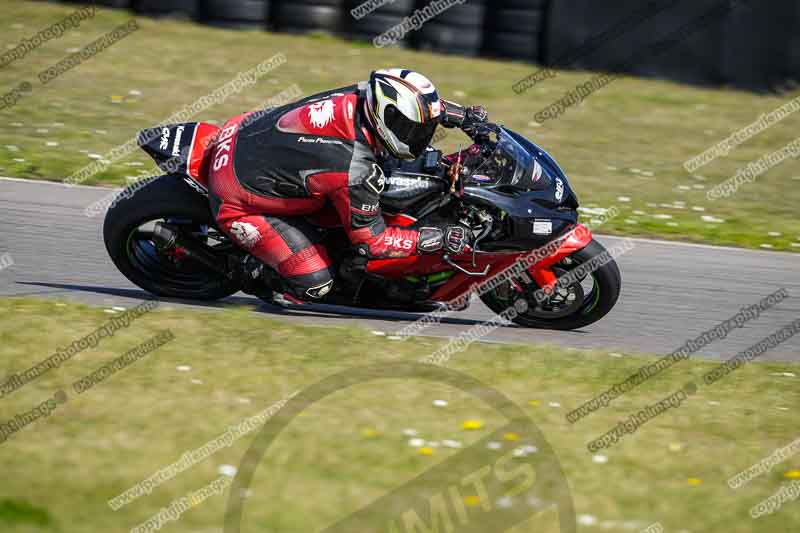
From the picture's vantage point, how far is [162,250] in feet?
22.6

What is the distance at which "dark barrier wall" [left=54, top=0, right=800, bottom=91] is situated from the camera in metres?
13.4

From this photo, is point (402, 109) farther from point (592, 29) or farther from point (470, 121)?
point (592, 29)

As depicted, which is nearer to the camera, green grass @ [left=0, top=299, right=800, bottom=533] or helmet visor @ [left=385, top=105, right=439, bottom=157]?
green grass @ [left=0, top=299, right=800, bottom=533]

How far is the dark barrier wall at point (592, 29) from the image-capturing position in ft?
44.0

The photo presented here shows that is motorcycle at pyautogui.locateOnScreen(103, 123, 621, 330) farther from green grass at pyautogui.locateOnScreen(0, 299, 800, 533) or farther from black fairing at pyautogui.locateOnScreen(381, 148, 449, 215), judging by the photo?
green grass at pyautogui.locateOnScreen(0, 299, 800, 533)

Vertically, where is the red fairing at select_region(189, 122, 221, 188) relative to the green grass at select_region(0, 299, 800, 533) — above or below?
above

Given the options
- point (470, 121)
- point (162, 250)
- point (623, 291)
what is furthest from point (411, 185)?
point (623, 291)

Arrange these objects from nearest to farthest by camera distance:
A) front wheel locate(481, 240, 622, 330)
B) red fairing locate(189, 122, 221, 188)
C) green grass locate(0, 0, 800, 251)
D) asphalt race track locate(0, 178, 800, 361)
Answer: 1. red fairing locate(189, 122, 221, 188)
2. front wheel locate(481, 240, 622, 330)
3. asphalt race track locate(0, 178, 800, 361)
4. green grass locate(0, 0, 800, 251)

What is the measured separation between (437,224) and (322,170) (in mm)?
860

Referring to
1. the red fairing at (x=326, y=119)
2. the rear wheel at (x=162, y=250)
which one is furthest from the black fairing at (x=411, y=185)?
the rear wheel at (x=162, y=250)

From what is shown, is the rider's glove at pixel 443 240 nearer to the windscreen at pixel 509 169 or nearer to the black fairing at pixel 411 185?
the black fairing at pixel 411 185

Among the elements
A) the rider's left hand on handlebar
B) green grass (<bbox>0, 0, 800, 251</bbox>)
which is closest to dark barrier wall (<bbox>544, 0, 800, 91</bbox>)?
green grass (<bbox>0, 0, 800, 251</bbox>)

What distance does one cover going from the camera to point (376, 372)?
6129 mm

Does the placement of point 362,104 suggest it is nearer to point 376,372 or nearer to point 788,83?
point 376,372
